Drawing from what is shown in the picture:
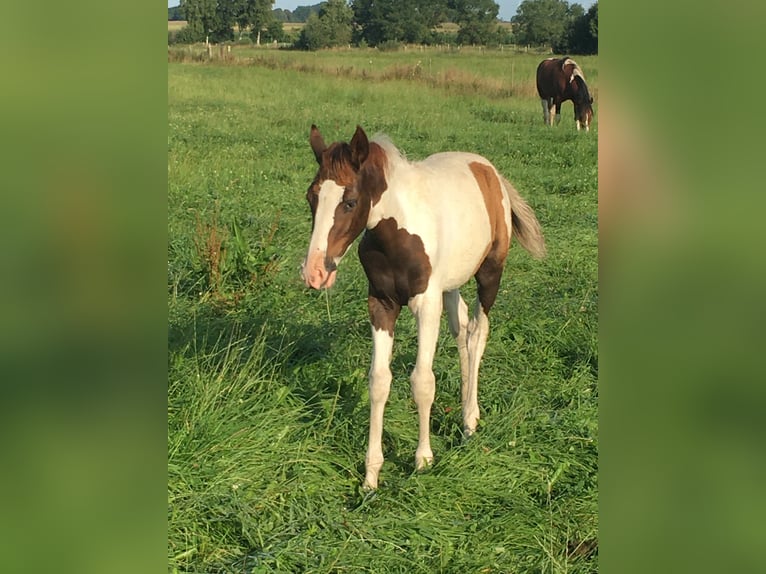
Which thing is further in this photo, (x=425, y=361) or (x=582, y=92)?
(x=582, y=92)

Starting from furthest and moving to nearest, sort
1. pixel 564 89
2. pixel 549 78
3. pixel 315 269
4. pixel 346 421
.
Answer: pixel 549 78 < pixel 564 89 < pixel 346 421 < pixel 315 269

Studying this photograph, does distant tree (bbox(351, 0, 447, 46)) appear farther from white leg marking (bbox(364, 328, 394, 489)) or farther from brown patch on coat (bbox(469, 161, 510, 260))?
white leg marking (bbox(364, 328, 394, 489))

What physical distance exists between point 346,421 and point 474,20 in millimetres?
39921

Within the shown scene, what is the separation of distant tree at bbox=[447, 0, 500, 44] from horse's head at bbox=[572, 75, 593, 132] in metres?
26.4

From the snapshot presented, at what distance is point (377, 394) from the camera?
3268 millimetres

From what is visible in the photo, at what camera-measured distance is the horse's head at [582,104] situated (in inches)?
563

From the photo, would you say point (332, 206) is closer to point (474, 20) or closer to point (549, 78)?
point (549, 78)

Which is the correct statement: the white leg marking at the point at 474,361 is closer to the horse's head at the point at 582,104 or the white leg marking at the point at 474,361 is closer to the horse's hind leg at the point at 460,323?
the horse's hind leg at the point at 460,323

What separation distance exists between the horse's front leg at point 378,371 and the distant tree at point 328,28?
117 feet

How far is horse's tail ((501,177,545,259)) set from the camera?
3.93 m
